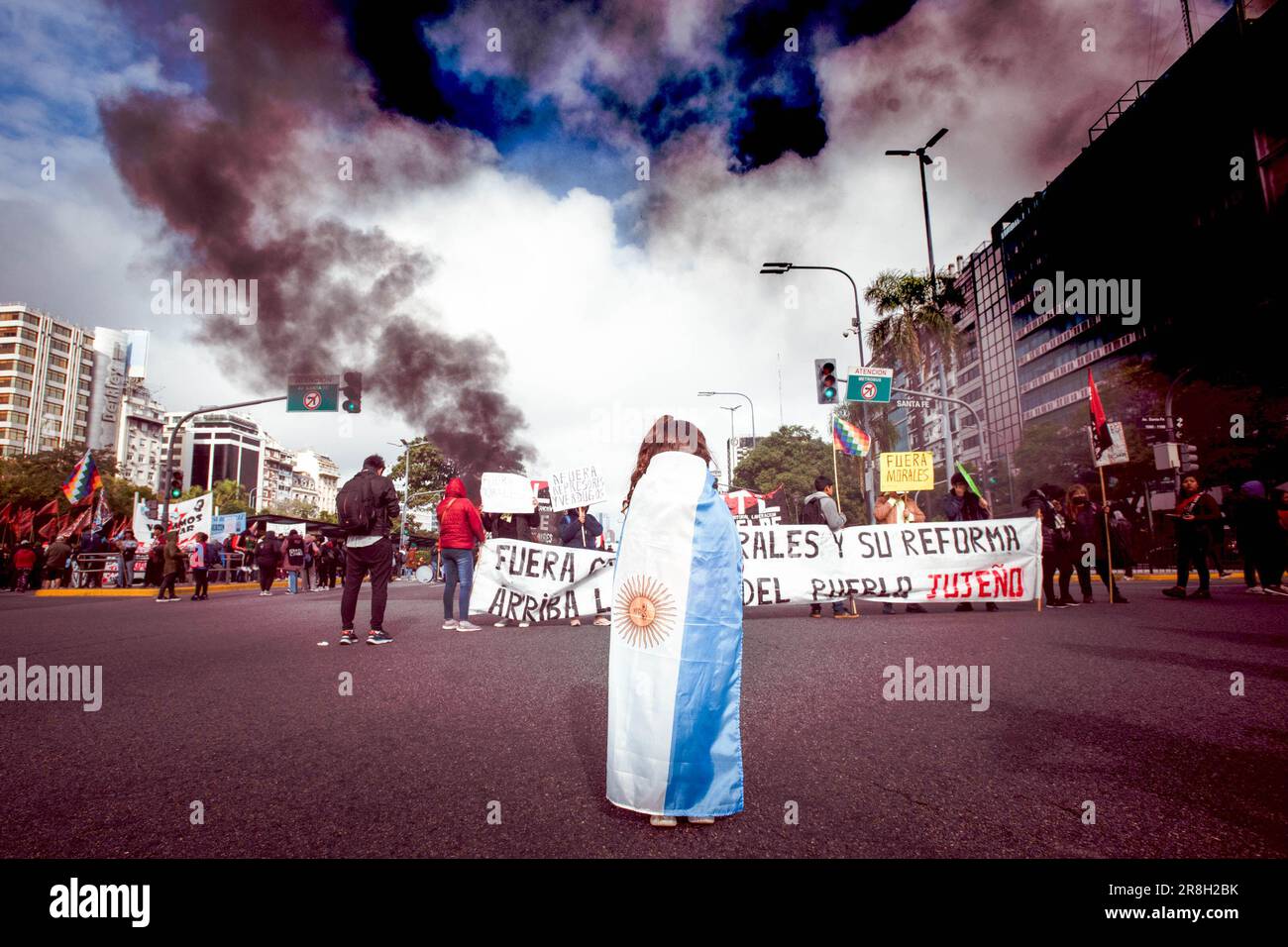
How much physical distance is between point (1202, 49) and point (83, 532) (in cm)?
5243

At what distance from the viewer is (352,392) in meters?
17.3

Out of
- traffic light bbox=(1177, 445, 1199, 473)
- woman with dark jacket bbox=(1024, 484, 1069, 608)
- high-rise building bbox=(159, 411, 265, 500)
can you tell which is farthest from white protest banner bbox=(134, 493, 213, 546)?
high-rise building bbox=(159, 411, 265, 500)

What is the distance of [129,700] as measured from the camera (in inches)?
178

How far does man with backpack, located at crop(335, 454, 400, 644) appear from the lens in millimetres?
7137

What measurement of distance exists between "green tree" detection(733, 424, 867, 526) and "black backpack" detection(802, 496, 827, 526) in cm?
4825

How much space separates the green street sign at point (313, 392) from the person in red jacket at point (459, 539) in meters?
10.2

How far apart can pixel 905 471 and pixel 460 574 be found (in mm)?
11899

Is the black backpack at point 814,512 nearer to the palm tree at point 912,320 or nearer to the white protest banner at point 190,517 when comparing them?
the white protest banner at point 190,517

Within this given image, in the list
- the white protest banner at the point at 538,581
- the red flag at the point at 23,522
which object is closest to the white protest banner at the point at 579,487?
the white protest banner at the point at 538,581

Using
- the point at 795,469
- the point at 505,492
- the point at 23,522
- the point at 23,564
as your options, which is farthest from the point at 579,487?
the point at 795,469

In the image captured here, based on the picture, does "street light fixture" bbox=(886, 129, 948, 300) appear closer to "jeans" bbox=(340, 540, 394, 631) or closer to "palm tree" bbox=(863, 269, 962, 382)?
"palm tree" bbox=(863, 269, 962, 382)

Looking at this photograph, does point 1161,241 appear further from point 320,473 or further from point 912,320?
point 320,473

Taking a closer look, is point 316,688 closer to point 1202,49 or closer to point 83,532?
point 83,532
